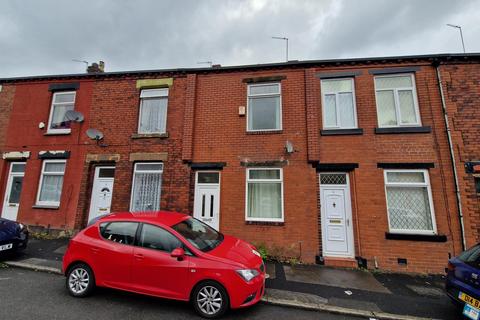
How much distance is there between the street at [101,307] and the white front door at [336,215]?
2991 mm

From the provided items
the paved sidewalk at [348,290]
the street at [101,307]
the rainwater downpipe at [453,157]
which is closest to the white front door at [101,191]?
the paved sidewalk at [348,290]

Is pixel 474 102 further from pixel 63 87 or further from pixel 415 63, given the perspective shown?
pixel 63 87

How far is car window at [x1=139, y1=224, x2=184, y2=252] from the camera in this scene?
3971 mm

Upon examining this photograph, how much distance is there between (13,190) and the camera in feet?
29.2

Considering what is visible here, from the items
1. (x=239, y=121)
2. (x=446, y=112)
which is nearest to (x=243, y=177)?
(x=239, y=121)

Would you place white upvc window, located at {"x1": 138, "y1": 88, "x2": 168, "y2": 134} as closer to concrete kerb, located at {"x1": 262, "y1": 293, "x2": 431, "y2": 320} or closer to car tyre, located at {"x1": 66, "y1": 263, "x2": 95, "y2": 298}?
car tyre, located at {"x1": 66, "y1": 263, "x2": 95, "y2": 298}

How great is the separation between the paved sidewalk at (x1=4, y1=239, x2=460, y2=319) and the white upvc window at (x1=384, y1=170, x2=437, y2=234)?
1.34 metres

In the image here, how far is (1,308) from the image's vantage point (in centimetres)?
378

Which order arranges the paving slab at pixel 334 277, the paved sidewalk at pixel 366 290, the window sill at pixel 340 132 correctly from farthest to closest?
the window sill at pixel 340 132, the paving slab at pixel 334 277, the paved sidewalk at pixel 366 290

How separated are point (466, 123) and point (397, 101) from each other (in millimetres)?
1966

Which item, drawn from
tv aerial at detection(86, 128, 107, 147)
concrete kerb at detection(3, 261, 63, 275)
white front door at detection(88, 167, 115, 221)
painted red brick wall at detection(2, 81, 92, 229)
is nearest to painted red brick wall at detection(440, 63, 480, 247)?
concrete kerb at detection(3, 261, 63, 275)

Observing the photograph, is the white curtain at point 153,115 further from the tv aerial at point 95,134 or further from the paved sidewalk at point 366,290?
the paved sidewalk at point 366,290

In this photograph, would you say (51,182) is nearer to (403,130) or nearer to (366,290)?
(366,290)

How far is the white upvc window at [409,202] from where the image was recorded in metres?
6.54
